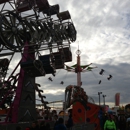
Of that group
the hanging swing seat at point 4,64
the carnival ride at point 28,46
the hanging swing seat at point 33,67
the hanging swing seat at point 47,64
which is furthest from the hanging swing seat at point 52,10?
the hanging swing seat at point 33,67

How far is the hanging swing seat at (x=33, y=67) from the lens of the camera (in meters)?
13.4

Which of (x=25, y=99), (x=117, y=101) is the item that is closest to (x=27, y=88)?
(x=25, y=99)

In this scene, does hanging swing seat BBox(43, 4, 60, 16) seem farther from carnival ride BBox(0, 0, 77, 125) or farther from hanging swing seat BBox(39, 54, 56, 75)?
hanging swing seat BBox(39, 54, 56, 75)

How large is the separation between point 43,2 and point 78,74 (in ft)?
85.2

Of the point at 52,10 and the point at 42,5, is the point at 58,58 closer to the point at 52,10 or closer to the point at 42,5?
the point at 52,10

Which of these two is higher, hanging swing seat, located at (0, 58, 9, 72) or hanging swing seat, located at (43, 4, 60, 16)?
hanging swing seat, located at (43, 4, 60, 16)

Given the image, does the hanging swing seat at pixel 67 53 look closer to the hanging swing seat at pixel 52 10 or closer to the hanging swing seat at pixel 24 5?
the hanging swing seat at pixel 52 10

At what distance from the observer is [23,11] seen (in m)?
16.8

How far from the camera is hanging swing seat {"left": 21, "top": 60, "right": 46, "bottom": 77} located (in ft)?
44.0

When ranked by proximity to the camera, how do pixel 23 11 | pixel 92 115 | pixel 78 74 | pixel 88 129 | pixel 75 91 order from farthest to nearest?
pixel 78 74 < pixel 75 91 < pixel 92 115 < pixel 23 11 < pixel 88 129

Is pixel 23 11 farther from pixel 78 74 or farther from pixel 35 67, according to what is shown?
pixel 78 74

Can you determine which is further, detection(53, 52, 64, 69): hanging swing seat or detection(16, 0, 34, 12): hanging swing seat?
detection(53, 52, 64, 69): hanging swing seat

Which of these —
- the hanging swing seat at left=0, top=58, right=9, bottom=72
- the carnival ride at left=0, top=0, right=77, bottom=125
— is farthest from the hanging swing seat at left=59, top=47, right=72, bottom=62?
the hanging swing seat at left=0, top=58, right=9, bottom=72

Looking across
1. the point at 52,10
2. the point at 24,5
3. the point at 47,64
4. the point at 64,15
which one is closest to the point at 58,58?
the point at 47,64
